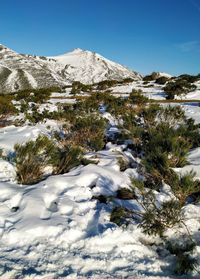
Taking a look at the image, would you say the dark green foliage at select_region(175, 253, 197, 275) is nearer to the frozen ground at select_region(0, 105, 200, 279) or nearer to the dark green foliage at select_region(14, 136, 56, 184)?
the frozen ground at select_region(0, 105, 200, 279)

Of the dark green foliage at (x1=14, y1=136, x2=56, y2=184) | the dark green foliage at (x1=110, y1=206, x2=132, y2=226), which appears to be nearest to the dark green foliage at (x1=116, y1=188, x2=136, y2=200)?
the dark green foliage at (x1=110, y1=206, x2=132, y2=226)

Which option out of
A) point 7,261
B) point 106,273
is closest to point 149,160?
point 106,273

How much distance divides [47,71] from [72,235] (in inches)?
5950

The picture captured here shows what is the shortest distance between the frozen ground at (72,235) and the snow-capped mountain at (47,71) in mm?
110462

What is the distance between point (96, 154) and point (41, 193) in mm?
4126

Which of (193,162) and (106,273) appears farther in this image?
(193,162)

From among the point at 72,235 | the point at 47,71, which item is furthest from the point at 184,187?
the point at 47,71

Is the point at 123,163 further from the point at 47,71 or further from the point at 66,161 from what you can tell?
the point at 47,71

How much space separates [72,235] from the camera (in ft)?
17.7

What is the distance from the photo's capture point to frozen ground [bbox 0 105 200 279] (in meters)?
4.60

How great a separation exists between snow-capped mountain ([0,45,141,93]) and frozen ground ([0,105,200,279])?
110 metres

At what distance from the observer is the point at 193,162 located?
372 inches

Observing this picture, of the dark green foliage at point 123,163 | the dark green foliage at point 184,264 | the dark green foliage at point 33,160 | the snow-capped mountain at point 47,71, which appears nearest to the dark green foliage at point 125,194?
the dark green foliage at point 123,163

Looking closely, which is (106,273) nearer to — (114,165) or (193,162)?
(114,165)
